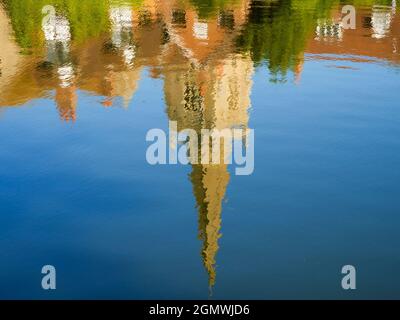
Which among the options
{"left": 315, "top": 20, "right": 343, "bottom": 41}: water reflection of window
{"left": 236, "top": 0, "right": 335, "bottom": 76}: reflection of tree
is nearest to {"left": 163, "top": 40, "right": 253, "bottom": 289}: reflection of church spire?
{"left": 236, "top": 0, "right": 335, "bottom": 76}: reflection of tree

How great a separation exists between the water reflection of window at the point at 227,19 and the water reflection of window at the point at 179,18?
133 inches

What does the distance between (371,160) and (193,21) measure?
36851 mm

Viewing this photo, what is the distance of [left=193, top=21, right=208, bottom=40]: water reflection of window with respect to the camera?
160 feet

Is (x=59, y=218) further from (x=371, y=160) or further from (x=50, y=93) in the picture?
(x=50, y=93)

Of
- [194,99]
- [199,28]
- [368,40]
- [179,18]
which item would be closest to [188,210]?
[194,99]

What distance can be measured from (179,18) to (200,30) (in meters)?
7.39

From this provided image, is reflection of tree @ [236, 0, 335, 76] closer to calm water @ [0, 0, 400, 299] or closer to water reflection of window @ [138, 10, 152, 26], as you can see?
calm water @ [0, 0, 400, 299]

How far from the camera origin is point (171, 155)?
24.8 meters

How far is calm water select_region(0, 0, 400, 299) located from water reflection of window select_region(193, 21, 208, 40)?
3.75m

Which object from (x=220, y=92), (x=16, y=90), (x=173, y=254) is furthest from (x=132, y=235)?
(x=220, y=92)

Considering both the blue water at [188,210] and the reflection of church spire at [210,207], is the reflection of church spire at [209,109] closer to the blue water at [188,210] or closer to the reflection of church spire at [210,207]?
the reflection of church spire at [210,207]

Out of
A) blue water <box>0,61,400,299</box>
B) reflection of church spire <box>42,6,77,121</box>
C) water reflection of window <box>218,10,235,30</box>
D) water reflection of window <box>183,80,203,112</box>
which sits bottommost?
blue water <box>0,61,400,299</box>

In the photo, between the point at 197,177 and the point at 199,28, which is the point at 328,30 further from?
the point at 197,177

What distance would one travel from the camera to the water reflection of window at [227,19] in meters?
53.7
